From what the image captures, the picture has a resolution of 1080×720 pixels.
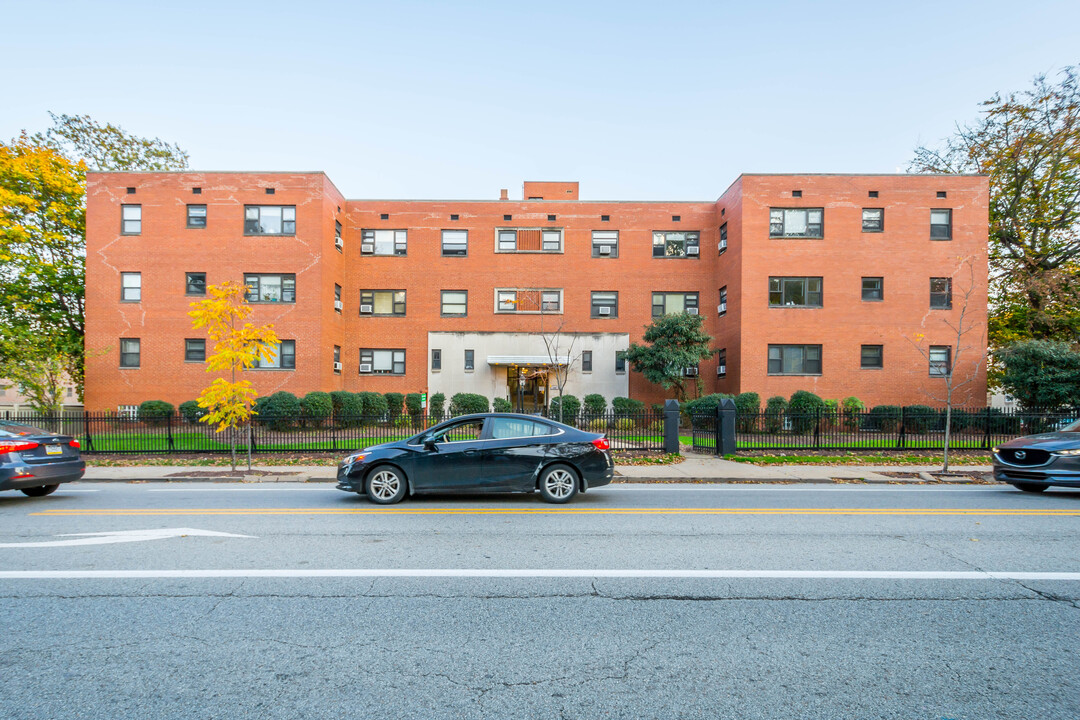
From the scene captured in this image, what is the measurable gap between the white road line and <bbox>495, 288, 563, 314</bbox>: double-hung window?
25.5 metres

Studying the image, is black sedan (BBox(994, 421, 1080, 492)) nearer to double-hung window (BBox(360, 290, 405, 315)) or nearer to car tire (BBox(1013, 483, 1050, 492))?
car tire (BBox(1013, 483, 1050, 492))

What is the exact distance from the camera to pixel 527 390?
31.0m

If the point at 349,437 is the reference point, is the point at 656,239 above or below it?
above

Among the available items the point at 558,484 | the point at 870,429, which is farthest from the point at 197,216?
the point at 870,429

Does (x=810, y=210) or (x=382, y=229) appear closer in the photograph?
(x=810, y=210)

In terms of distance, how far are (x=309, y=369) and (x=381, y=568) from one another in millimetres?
23213

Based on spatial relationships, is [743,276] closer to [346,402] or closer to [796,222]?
[796,222]

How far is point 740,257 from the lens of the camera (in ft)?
90.6

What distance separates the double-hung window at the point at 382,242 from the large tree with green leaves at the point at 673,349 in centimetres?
1326

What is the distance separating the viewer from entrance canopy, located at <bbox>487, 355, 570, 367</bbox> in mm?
29266

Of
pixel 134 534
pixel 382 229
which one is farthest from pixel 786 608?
pixel 382 229

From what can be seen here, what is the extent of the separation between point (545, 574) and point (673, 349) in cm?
2224

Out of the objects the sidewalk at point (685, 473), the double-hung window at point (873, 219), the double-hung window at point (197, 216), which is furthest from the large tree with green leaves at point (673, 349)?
the double-hung window at point (197, 216)

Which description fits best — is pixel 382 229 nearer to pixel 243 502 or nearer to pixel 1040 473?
pixel 243 502
